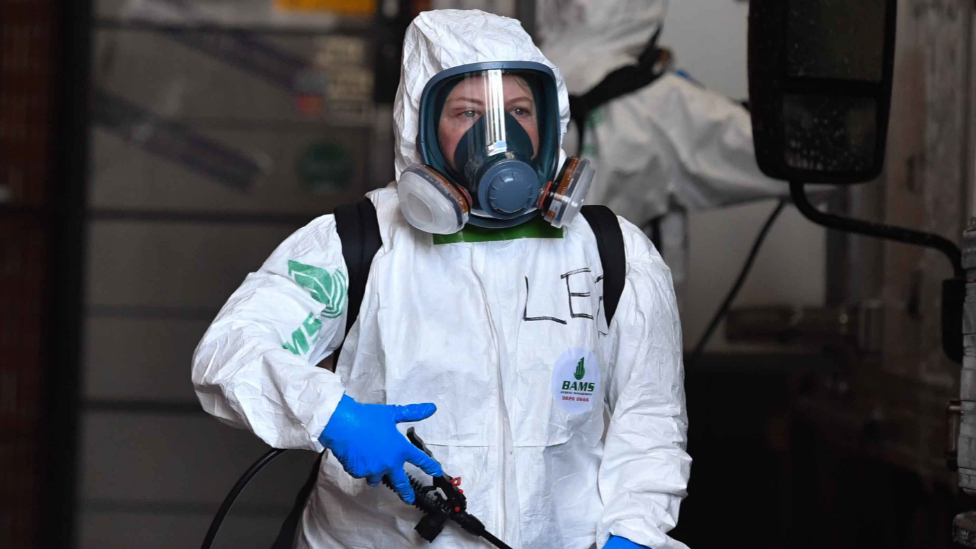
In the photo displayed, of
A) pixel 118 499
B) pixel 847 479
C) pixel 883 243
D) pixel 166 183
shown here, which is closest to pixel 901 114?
pixel 883 243

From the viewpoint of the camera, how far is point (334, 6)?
152 inches

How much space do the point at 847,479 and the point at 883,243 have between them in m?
0.75

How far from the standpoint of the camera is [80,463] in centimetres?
393

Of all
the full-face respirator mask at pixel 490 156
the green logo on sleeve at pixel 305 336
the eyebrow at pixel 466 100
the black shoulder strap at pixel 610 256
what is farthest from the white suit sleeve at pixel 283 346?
the black shoulder strap at pixel 610 256

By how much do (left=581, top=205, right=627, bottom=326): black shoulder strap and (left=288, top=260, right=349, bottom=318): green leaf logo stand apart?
411 mm

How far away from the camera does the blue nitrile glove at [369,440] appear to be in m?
1.33

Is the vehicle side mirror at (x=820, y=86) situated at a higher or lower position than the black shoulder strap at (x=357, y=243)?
higher

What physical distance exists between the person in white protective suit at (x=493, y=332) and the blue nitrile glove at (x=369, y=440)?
0.43 ft

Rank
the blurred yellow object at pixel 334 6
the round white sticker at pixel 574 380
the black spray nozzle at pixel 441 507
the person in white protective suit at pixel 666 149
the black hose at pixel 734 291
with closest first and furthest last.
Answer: the black spray nozzle at pixel 441 507 → the round white sticker at pixel 574 380 → the person in white protective suit at pixel 666 149 → the black hose at pixel 734 291 → the blurred yellow object at pixel 334 6

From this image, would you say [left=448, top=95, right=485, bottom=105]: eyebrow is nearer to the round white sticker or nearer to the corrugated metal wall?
the round white sticker

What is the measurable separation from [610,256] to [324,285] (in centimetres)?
45

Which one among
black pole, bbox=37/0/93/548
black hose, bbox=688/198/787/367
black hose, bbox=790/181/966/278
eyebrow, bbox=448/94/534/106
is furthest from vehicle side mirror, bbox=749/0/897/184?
black pole, bbox=37/0/93/548

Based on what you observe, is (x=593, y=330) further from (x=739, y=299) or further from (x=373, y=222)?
(x=739, y=299)

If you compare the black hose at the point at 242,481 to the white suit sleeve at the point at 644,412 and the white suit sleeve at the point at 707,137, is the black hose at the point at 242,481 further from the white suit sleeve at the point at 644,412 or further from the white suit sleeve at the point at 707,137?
the white suit sleeve at the point at 707,137
